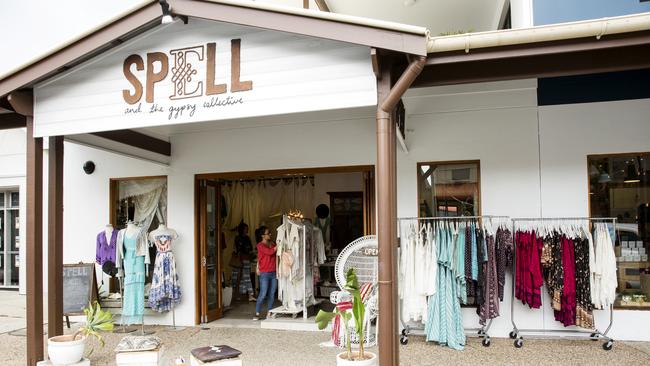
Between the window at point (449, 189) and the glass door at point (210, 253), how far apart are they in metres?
3.17

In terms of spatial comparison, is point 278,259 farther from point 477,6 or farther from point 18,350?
point 477,6

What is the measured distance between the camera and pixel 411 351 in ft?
17.9

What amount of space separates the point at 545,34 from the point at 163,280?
5566mm

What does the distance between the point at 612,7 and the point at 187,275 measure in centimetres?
615

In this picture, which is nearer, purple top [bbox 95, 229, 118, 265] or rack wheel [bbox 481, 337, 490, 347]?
rack wheel [bbox 481, 337, 490, 347]

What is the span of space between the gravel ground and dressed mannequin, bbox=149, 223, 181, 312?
628 millimetres

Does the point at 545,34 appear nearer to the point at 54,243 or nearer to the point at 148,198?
the point at 54,243

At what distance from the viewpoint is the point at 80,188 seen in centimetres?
791

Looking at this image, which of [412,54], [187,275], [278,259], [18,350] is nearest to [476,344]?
[278,259]

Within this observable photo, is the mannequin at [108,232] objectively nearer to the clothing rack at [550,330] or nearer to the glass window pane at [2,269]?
the glass window pane at [2,269]

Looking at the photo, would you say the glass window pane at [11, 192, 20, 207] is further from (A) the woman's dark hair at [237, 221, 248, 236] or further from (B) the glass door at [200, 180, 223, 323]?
(B) the glass door at [200, 180, 223, 323]

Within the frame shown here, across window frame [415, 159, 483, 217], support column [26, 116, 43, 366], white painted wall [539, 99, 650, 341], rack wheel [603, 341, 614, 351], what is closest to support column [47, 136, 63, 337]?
support column [26, 116, 43, 366]

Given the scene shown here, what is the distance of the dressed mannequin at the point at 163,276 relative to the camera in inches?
269

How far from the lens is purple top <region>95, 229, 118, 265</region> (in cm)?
705
